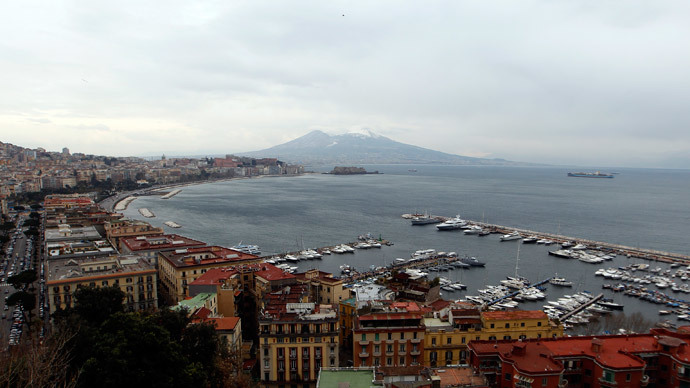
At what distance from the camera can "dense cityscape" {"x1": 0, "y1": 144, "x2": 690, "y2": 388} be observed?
8.28m

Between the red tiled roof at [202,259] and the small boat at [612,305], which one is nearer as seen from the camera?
the red tiled roof at [202,259]

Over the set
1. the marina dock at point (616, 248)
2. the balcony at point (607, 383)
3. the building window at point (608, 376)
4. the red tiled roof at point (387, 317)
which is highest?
the red tiled roof at point (387, 317)

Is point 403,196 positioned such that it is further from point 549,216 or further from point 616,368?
point 616,368

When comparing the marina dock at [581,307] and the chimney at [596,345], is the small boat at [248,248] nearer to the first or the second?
the marina dock at [581,307]

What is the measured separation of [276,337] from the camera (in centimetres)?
1139

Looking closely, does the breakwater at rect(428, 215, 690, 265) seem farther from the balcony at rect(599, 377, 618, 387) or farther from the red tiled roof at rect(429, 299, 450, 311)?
the balcony at rect(599, 377, 618, 387)

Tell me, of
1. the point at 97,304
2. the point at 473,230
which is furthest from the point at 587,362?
the point at 473,230

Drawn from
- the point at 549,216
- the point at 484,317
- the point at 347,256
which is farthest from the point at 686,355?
the point at 549,216

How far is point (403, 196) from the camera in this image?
76438 millimetres

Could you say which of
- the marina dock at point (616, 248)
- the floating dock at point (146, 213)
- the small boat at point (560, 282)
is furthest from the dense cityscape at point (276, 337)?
the floating dock at point (146, 213)

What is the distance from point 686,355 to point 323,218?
43.8 meters

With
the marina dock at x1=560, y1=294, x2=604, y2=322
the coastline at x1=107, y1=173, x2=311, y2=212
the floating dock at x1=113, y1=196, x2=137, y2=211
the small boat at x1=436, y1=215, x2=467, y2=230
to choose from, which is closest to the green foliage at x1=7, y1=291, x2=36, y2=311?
the marina dock at x1=560, y1=294, x2=604, y2=322

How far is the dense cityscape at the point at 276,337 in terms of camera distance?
8.28 m

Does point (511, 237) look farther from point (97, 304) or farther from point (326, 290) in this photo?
point (97, 304)
